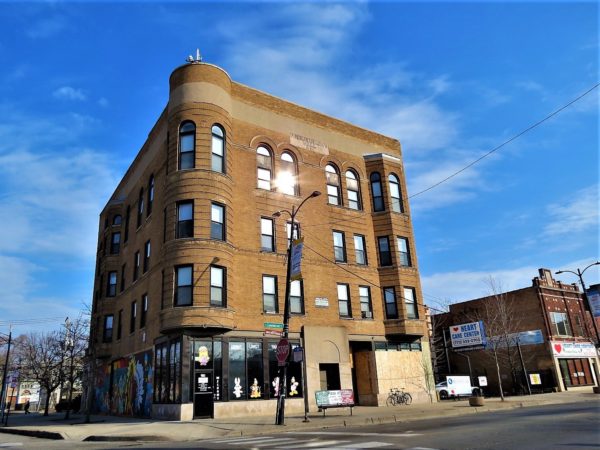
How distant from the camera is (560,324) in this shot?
4550 cm

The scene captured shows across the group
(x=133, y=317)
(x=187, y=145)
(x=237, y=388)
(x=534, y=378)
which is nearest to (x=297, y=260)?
(x=237, y=388)

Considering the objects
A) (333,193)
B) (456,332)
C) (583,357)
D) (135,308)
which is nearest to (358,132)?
(333,193)

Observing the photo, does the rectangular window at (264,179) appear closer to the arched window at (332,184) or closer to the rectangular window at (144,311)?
the arched window at (332,184)

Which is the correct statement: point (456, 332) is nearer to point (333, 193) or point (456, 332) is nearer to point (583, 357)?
point (333, 193)

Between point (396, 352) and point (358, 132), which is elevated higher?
point (358, 132)

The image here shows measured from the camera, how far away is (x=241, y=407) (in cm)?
2250

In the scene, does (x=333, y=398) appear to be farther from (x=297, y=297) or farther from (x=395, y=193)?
(x=395, y=193)

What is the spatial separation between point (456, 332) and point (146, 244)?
2341cm

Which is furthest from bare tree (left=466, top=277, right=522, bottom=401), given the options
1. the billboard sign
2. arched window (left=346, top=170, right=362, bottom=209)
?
arched window (left=346, top=170, right=362, bottom=209)

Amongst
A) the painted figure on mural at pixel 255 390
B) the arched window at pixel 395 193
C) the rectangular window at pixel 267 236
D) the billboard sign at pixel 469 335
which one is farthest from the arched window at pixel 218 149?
the billboard sign at pixel 469 335

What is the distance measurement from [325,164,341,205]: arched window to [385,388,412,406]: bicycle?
41.4 ft

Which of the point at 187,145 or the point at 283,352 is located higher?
the point at 187,145

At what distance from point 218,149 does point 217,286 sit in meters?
7.76

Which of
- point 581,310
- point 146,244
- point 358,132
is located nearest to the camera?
point 146,244
